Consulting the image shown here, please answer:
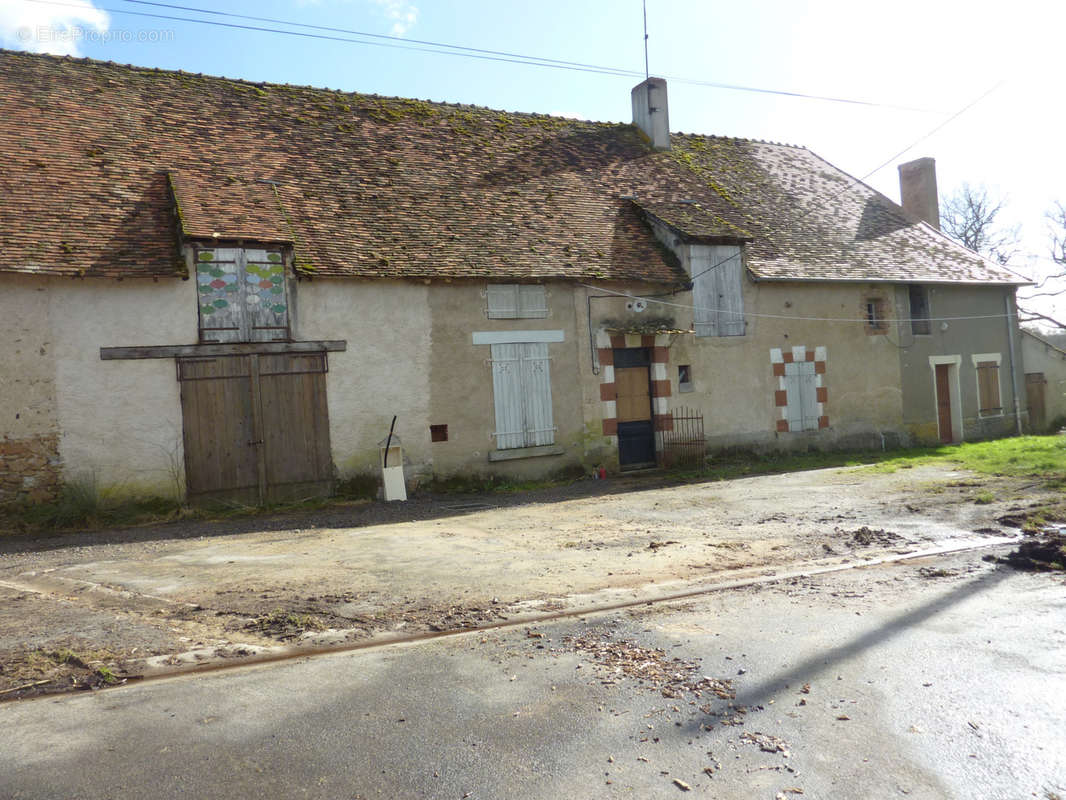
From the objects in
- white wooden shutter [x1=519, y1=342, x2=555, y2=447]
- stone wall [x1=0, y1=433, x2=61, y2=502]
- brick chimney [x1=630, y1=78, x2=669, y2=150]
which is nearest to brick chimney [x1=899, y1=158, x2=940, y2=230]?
brick chimney [x1=630, y1=78, x2=669, y2=150]

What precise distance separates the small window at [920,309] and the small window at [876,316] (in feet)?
3.26

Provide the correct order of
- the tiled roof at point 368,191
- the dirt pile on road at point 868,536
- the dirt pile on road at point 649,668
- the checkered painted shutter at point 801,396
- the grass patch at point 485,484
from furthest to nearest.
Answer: the checkered painted shutter at point 801,396 < the grass patch at point 485,484 < the tiled roof at point 368,191 < the dirt pile on road at point 868,536 < the dirt pile on road at point 649,668

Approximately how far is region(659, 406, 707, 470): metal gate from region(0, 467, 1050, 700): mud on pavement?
8.48 feet

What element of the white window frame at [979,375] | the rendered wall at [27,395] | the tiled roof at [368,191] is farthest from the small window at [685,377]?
the rendered wall at [27,395]

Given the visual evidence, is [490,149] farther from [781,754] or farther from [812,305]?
[781,754]

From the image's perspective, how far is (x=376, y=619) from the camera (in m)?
5.58

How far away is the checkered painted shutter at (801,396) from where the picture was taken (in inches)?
647

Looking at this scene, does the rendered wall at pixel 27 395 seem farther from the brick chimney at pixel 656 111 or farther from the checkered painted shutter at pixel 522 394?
the brick chimney at pixel 656 111

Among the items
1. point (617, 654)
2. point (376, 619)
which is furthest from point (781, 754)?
point (376, 619)

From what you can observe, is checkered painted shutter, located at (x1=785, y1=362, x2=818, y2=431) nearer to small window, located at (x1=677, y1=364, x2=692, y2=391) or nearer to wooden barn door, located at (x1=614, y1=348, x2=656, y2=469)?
small window, located at (x1=677, y1=364, x2=692, y2=391)

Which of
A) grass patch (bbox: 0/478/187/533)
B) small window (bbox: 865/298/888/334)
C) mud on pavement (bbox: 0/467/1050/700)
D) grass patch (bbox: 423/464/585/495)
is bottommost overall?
mud on pavement (bbox: 0/467/1050/700)

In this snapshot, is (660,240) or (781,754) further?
(660,240)

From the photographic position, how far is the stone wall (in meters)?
10.3

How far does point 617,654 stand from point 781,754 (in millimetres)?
1443
